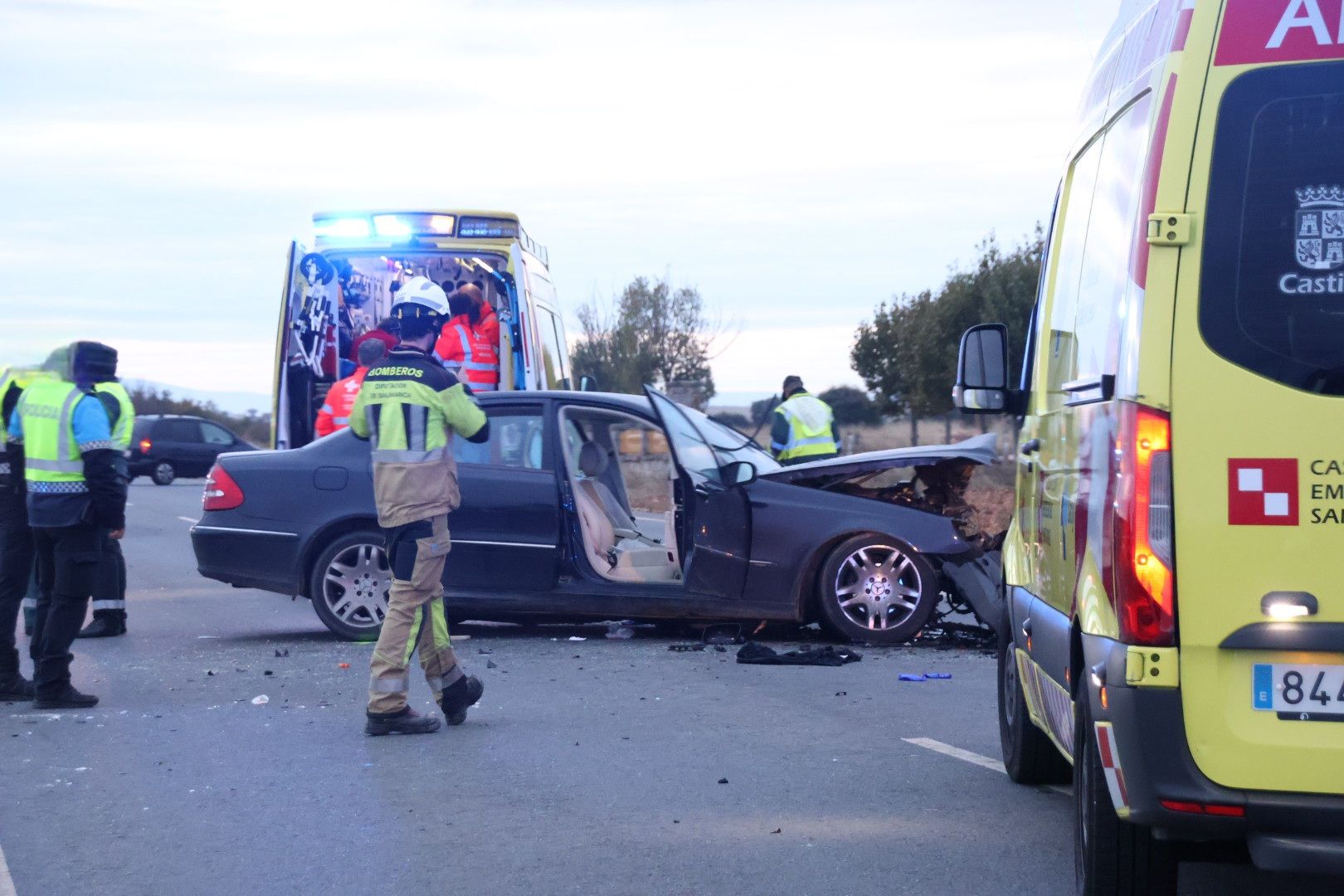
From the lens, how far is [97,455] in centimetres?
806

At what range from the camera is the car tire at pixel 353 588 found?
10133mm

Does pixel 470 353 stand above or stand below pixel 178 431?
above

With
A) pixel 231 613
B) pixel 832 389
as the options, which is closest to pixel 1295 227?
pixel 231 613

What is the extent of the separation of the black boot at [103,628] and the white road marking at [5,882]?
602cm

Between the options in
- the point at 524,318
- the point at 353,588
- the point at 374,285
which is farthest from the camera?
the point at 374,285

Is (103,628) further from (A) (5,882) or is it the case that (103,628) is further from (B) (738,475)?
(A) (5,882)

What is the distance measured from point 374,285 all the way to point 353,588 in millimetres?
4915

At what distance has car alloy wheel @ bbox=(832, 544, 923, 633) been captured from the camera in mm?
9742

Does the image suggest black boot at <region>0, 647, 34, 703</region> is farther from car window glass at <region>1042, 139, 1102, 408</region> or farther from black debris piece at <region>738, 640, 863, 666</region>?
car window glass at <region>1042, 139, 1102, 408</region>

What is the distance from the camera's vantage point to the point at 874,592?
976 cm

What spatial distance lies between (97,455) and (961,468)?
4.95m

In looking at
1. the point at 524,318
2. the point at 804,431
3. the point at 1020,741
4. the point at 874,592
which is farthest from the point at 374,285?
the point at 1020,741

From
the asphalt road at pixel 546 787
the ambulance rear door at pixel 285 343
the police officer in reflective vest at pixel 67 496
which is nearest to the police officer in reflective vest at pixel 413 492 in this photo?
the asphalt road at pixel 546 787

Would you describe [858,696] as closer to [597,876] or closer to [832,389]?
[597,876]
